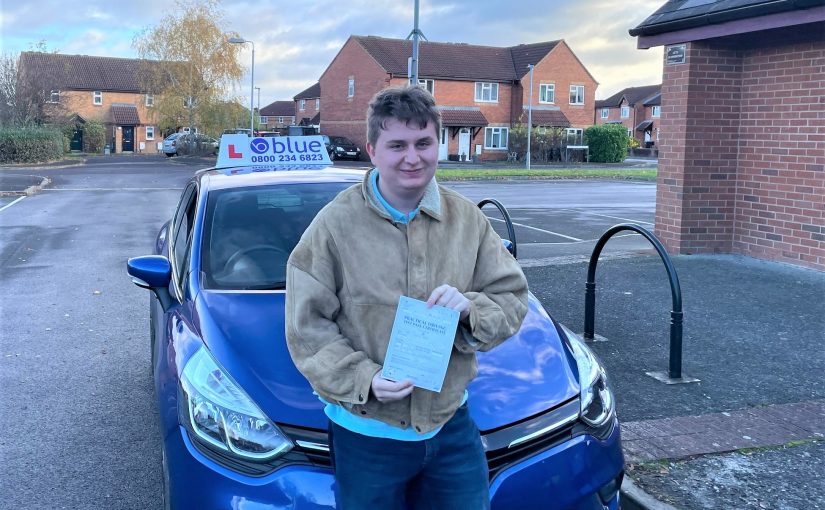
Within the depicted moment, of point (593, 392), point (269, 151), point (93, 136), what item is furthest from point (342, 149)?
point (593, 392)

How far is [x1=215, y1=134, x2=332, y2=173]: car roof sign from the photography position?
5.41m

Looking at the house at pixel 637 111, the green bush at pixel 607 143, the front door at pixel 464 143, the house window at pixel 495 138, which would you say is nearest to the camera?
the green bush at pixel 607 143

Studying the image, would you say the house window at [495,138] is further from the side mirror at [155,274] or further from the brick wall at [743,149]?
the side mirror at [155,274]

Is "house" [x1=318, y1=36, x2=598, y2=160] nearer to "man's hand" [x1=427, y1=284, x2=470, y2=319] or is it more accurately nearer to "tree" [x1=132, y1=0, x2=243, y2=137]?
"tree" [x1=132, y1=0, x2=243, y2=137]

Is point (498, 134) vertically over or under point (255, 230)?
over

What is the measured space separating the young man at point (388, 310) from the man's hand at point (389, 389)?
0.01 metres

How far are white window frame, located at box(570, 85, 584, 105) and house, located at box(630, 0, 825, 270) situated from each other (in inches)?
1896

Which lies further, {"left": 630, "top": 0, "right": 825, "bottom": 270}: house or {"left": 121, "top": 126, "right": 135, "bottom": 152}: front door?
{"left": 121, "top": 126, "right": 135, "bottom": 152}: front door

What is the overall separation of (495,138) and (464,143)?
2.56 metres

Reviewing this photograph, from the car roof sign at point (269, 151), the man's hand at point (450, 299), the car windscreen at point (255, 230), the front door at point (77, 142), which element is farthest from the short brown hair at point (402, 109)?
the front door at point (77, 142)

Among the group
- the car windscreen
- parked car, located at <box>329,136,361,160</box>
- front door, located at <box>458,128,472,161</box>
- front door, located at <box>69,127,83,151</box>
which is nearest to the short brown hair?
the car windscreen

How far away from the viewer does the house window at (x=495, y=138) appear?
5381 cm

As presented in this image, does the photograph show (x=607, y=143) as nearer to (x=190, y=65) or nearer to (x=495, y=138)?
(x=495, y=138)

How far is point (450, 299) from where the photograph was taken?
6.84ft
